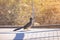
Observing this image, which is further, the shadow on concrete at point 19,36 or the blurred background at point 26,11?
the blurred background at point 26,11

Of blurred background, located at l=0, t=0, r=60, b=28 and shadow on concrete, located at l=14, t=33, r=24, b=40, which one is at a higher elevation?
shadow on concrete, located at l=14, t=33, r=24, b=40

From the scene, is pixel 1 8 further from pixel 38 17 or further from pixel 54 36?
pixel 54 36

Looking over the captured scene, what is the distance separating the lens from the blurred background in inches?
303

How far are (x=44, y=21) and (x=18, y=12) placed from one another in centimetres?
98

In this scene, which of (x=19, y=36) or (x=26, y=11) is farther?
(x=26, y=11)

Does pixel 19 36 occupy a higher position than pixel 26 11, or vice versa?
pixel 19 36

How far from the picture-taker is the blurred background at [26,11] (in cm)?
769

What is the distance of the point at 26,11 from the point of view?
26.0 ft

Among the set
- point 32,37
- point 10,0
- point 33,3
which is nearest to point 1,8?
point 10,0

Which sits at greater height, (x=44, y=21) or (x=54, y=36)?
(x=54, y=36)

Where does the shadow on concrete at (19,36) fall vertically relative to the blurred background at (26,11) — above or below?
above

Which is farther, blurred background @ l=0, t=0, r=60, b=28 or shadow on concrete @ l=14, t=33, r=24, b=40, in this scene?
blurred background @ l=0, t=0, r=60, b=28

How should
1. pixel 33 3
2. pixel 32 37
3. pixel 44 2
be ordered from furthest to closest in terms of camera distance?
pixel 44 2
pixel 33 3
pixel 32 37

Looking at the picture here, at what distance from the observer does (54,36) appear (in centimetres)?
323
